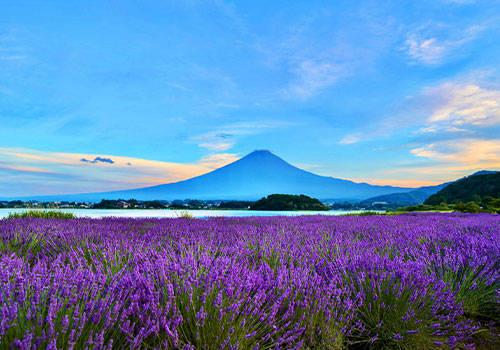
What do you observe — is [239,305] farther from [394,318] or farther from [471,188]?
[471,188]

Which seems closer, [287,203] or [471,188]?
[287,203]

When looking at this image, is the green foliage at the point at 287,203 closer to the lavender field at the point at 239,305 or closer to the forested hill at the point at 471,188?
the forested hill at the point at 471,188

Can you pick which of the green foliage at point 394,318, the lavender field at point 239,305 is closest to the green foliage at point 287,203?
the lavender field at point 239,305

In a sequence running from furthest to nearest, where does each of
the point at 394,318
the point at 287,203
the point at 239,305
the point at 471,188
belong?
1. the point at 471,188
2. the point at 287,203
3. the point at 394,318
4. the point at 239,305

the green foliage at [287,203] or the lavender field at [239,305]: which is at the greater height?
the green foliage at [287,203]

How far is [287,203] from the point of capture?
23.3m

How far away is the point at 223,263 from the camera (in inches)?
86.3

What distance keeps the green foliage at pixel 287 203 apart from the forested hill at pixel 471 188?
60.0 feet

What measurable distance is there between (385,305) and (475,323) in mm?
1145

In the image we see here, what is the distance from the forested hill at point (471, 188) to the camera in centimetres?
3528

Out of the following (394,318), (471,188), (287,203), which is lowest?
(394,318)

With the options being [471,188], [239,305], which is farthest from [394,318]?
[471,188]

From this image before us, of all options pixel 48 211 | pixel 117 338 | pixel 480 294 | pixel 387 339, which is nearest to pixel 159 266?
pixel 117 338

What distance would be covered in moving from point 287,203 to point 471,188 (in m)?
29.6
